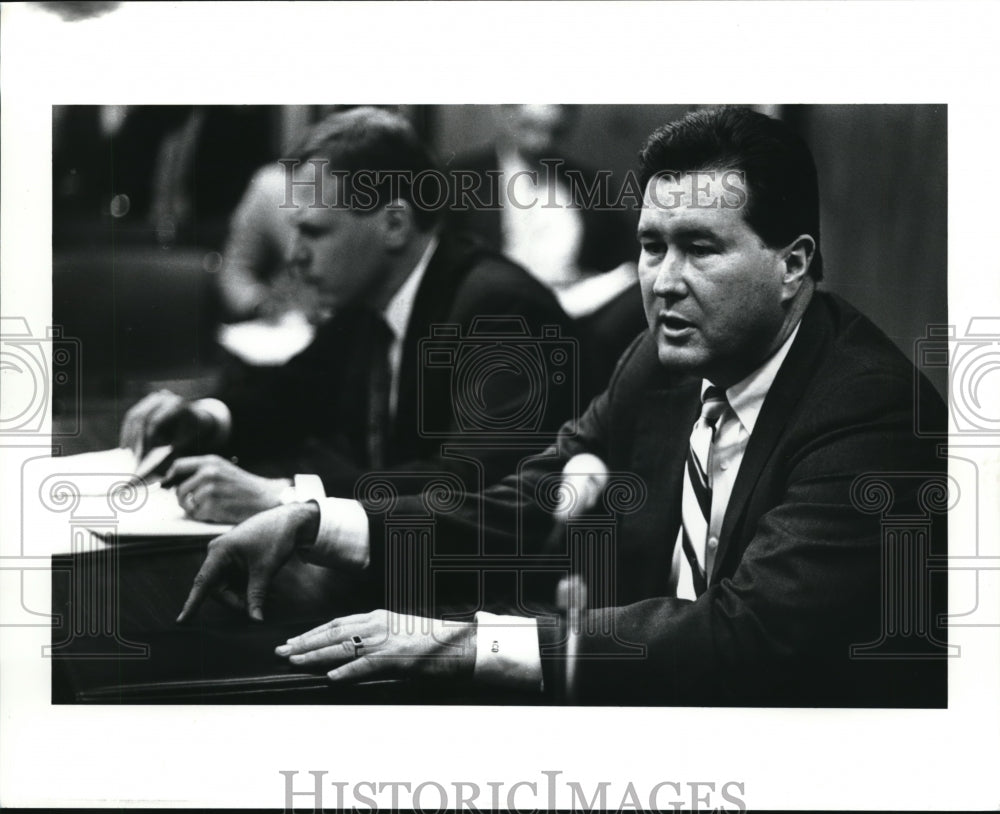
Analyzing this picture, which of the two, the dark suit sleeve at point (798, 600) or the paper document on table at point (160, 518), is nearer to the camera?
the dark suit sleeve at point (798, 600)

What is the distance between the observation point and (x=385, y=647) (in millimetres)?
4016

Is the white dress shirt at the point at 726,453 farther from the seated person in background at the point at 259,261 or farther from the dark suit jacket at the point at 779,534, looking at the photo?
the seated person in background at the point at 259,261

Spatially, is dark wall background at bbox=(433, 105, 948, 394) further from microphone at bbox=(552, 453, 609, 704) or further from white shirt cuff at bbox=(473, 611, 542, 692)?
white shirt cuff at bbox=(473, 611, 542, 692)

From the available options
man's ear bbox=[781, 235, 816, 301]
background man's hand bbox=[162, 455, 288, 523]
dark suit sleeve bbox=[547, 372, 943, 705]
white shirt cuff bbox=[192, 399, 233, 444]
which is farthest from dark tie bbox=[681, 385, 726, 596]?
white shirt cuff bbox=[192, 399, 233, 444]

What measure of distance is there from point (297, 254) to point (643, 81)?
1366 millimetres

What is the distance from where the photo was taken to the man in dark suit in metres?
3.93

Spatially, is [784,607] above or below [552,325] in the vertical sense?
below

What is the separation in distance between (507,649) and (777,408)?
4.16ft

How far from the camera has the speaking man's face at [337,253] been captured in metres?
4.05

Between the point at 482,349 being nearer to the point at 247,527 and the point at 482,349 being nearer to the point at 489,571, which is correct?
the point at 489,571

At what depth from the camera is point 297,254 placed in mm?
4047

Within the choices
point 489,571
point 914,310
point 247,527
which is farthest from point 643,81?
point 247,527

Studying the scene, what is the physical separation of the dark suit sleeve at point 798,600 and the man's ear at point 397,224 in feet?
4.85

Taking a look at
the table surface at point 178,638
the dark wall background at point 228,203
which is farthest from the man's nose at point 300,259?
the table surface at point 178,638
